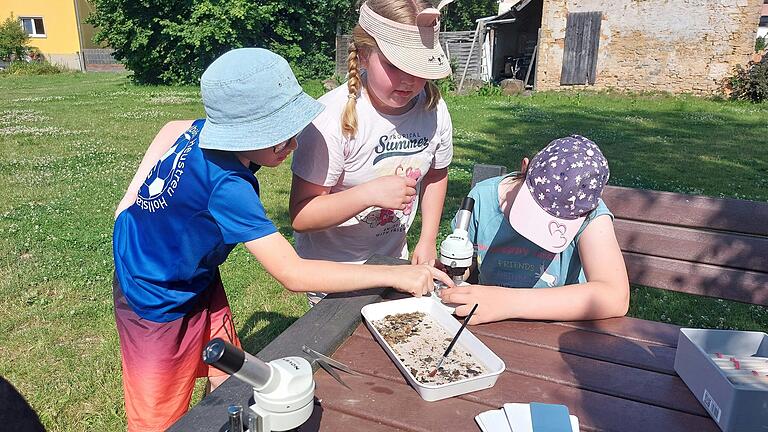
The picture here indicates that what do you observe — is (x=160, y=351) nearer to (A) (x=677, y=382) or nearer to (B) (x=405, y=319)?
(B) (x=405, y=319)

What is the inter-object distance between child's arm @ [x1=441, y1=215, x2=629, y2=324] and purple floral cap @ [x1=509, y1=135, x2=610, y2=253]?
0.52ft

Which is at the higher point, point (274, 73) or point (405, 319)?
point (274, 73)

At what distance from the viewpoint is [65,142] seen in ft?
32.2

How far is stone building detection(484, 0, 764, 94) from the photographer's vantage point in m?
16.0

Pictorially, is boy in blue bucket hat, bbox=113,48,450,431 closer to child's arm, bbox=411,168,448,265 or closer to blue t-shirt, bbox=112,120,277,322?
blue t-shirt, bbox=112,120,277,322

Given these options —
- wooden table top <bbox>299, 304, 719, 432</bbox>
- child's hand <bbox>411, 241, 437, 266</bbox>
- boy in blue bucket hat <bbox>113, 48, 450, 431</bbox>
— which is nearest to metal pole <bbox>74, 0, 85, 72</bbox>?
boy in blue bucket hat <bbox>113, 48, 450, 431</bbox>

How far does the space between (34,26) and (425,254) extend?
40334 mm

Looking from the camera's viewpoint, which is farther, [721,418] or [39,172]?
[39,172]

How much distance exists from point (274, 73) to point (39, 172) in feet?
23.7

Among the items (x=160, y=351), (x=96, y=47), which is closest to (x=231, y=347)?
(x=160, y=351)

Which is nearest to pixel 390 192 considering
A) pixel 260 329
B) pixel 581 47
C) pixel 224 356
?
pixel 224 356

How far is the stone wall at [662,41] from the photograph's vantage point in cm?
1593

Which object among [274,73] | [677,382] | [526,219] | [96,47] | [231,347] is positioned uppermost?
[274,73]

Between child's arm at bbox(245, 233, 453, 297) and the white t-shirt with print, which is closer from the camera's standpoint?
child's arm at bbox(245, 233, 453, 297)
